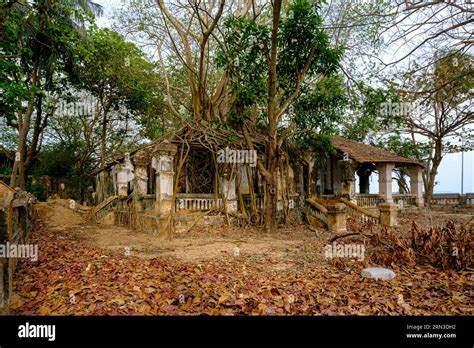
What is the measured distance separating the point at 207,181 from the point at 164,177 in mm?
3151

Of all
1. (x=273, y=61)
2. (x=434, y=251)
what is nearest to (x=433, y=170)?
(x=273, y=61)

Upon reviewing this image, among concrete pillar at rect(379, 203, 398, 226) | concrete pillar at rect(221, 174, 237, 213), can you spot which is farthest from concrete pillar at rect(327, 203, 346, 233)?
concrete pillar at rect(221, 174, 237, 213)

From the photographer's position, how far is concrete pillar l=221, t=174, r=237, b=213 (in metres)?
12.3

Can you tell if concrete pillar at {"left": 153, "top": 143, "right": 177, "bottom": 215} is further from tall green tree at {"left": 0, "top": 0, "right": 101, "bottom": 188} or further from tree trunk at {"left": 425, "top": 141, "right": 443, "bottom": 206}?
tree trunk at {"left": 425, "top": 141, "right": 443, "bottom": 206}

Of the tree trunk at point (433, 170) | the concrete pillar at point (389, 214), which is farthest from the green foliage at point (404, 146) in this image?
the concrete pillar at point (389, 214)

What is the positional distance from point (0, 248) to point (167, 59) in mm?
15522

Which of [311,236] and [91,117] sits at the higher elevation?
[91,117]

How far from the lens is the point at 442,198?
2422 centimetres

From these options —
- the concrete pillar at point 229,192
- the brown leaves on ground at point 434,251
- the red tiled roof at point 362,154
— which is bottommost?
the brown leaves on ground at point 434,251

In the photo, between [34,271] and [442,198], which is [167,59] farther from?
[442,198]

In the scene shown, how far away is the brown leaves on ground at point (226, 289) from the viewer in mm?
3951

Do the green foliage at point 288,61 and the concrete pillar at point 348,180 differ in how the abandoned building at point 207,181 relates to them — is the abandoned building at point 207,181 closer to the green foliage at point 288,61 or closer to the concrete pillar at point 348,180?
the concrete pillar at point 348,180

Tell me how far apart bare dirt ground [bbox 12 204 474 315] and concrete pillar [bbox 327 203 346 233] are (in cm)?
346
